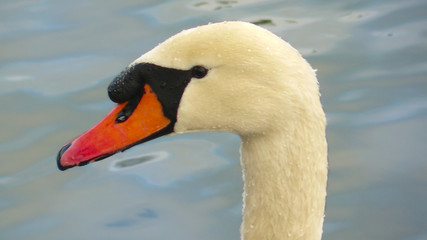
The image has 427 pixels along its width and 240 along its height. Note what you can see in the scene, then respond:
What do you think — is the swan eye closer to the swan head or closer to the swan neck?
the swan head

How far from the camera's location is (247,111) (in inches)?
168

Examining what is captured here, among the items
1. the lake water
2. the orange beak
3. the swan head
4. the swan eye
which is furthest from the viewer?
the lake water

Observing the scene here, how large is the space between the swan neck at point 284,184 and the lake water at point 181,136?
6.45ft

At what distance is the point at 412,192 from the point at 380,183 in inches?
9.9

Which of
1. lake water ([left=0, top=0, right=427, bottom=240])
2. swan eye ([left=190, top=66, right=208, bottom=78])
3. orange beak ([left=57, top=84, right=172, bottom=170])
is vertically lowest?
lake water ([left=0, top=0, right=427, bottom=240])

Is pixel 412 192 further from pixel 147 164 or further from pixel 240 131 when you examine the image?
pixel 240 131

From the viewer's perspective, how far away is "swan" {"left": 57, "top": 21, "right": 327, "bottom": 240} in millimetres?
4117

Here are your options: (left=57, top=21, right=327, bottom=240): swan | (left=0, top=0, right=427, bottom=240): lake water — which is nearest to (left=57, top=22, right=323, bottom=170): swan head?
(left=57, top=21, right=327, bottom=240): swan

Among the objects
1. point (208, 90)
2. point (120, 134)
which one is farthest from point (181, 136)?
point (208, 90)

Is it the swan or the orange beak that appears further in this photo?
the orange beak

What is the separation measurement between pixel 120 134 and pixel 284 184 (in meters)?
0.80

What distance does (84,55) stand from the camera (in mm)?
8602

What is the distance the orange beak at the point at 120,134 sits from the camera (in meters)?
4.40

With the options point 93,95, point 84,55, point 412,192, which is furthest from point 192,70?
point 84,55
